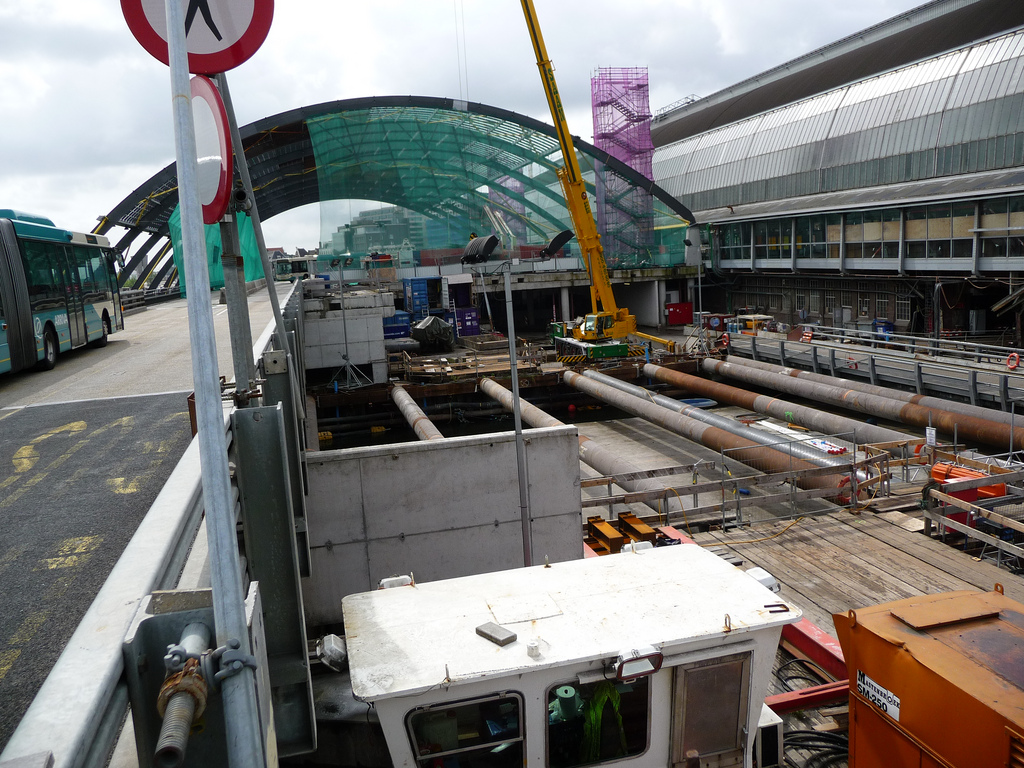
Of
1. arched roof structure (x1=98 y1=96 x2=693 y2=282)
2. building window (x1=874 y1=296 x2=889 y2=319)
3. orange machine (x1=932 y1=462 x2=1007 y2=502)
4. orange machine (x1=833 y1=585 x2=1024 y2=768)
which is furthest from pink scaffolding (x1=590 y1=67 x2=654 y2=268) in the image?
orange machine (x1=833 y1=585 x2=1024 y2=768)

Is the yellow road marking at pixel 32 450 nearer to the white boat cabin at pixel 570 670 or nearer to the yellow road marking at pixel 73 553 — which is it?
the yellow road marking at pixel 73 553

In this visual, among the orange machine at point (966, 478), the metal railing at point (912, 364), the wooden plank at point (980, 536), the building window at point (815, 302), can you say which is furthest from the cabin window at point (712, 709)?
the building window at point (815, 302)

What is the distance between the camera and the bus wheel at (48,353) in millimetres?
13875

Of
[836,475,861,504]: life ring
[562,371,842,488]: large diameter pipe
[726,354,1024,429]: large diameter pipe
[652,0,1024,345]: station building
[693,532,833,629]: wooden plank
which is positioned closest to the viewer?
[693,532,833,629]: wooden plank

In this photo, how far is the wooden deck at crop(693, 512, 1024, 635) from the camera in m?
12.1

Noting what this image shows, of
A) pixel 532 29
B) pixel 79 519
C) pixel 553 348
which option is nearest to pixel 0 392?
pixel 79 519

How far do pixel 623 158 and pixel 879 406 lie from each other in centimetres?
3692

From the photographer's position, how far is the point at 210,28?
4.00 metres

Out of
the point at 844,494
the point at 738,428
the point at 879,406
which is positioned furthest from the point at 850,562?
the point at 879,406

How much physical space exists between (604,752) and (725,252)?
170 ft

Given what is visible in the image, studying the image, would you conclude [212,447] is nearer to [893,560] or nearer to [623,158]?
[893,560]

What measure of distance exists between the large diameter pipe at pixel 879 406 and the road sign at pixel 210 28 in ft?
64.7

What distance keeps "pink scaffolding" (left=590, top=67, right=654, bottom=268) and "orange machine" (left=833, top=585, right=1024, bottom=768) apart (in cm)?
4878

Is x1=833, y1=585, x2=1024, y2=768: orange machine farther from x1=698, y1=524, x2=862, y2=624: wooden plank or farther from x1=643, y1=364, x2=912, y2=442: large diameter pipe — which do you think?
x1=643, y1=364, x2=912, y2=442: large diameter pipe
